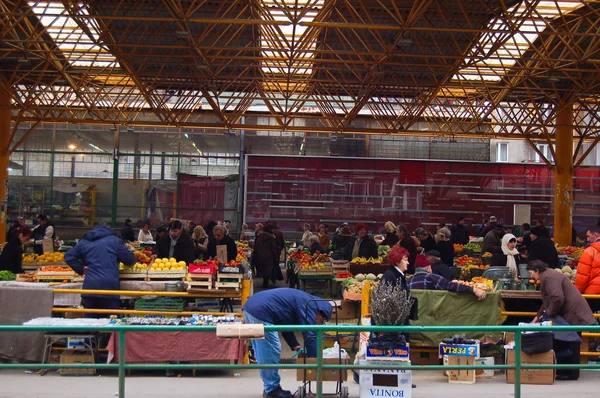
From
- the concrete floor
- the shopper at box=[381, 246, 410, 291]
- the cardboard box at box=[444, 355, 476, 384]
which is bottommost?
the concrete floor

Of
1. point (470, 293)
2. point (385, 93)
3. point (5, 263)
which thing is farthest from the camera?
point (385, 93)

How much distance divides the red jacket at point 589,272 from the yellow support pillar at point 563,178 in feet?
57.7

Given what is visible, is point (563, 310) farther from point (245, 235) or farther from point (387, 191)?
point (387, 191)

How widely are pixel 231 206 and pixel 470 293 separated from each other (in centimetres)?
2403

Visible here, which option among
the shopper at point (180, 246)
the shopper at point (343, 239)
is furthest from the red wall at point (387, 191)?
the shopper at point (180, 246)

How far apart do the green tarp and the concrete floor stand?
0.60 meters

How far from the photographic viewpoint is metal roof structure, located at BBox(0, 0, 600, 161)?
54.6ft

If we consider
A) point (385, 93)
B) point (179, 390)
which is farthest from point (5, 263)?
point (385, 93)

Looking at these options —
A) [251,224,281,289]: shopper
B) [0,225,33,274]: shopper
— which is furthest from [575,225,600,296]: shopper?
[0,225,33,274]: shopper

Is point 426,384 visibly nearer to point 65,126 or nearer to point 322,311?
point 322,311

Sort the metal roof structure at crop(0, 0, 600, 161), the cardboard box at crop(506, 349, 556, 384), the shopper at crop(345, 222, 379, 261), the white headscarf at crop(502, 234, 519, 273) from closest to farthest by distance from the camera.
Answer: the cardboard box at crop(506, 349, 556, 384) < the white headscarf at crop(502, 234, 519, 273) < the shopper at crop(345, 222, 379, 261) < the metal roof structure at crop(0, 0, 600, 161)

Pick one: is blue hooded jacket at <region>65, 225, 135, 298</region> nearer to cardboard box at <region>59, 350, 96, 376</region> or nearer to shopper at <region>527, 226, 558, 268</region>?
cardboard box at <region>59, 350, 96, 376</region>

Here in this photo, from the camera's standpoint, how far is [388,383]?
713cm

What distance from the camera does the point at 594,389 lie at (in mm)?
8281
